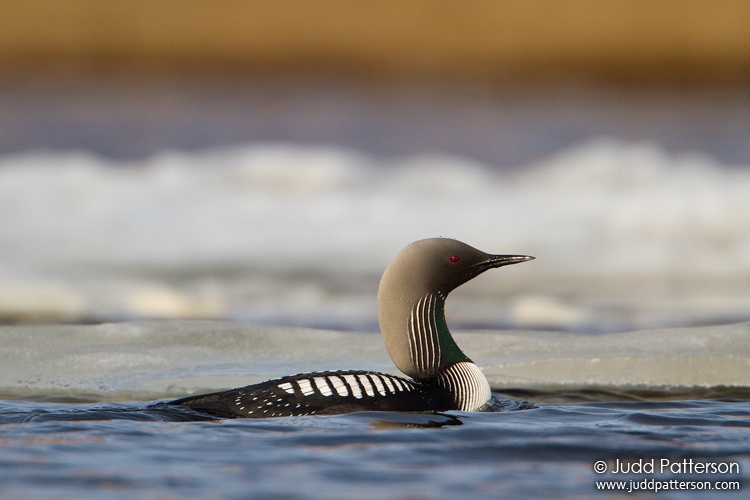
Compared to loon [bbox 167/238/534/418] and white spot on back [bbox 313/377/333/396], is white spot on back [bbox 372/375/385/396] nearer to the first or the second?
loon [bbox 167/238/534/418]

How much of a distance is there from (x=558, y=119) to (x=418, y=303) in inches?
281

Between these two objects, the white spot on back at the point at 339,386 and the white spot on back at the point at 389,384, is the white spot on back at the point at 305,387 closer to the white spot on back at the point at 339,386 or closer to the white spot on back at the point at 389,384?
the white spot on back at the point at 339,386

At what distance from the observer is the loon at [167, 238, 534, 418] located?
130 inches

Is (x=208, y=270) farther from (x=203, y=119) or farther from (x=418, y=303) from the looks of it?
(x=418, y=303)

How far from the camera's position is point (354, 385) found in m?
3.28

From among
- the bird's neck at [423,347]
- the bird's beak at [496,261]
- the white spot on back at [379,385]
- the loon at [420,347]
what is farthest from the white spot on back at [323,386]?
the bird's beak at [496,261]

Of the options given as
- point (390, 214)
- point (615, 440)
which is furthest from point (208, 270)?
point (615, 440)

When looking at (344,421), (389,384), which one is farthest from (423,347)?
(344,421)

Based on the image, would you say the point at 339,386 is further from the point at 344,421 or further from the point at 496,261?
the point at 496,261

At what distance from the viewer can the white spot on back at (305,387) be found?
3.25 m

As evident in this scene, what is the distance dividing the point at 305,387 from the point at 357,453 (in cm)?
49

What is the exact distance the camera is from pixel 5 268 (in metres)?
7.35

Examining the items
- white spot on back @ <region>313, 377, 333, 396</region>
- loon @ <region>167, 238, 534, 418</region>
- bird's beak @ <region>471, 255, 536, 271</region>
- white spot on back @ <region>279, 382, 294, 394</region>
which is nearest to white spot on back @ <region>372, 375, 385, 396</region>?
loon @ <region>167, 238, 534, 418</region>

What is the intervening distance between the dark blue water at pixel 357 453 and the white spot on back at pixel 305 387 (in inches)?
3.7
